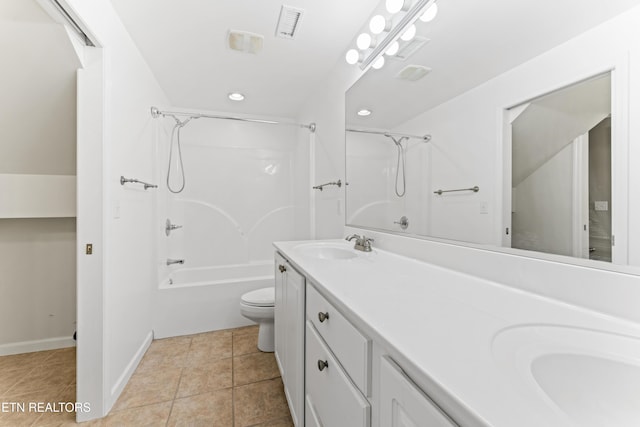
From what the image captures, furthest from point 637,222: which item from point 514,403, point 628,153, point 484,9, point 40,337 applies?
point 40,337

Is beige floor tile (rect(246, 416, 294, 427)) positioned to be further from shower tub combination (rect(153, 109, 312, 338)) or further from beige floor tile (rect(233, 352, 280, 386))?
shower tub combination (rect(153, 109, 312, 338))

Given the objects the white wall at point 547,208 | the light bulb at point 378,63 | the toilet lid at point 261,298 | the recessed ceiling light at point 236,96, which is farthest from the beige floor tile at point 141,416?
the recessed ceiling light at point 236,96

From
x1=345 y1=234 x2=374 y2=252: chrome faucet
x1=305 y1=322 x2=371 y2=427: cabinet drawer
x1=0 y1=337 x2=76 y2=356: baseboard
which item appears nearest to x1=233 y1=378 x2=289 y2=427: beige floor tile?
x1=305 y1=322 x2=371 y2=427: cabinet drawer

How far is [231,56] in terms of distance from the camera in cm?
208

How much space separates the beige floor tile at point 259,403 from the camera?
1.43m

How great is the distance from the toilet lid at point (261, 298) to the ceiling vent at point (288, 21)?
6.10 feet

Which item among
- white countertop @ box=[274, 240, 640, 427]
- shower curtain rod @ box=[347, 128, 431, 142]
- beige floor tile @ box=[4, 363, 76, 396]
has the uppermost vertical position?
shower curtain rod @ box=[347, 128, 431, 142]

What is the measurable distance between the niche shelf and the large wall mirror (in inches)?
90.7

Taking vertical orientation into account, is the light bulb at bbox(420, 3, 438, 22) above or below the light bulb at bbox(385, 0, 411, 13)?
below

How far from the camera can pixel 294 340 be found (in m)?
1.30

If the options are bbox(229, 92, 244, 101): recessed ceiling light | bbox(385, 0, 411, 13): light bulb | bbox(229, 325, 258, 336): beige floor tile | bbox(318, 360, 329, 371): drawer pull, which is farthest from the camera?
bbox(229, 92, 244, 101): recessed ceiling light

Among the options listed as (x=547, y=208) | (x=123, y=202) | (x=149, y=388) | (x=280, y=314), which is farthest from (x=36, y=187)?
(x=547, y=208)

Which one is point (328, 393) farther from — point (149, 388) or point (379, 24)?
point (379, 24)

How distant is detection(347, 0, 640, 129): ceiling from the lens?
729 mm
